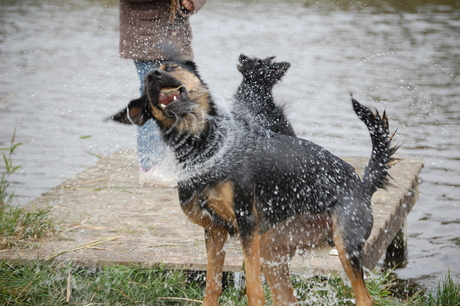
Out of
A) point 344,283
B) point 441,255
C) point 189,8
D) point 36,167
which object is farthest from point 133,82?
point 344,283

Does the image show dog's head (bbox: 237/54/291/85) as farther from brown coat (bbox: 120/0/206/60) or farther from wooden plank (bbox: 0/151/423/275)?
wooden plank (bbox: 0/151/423/275)

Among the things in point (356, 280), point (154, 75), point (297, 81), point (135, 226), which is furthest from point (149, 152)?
point (297, 81)

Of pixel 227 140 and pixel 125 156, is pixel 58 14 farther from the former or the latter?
pixel 227 140

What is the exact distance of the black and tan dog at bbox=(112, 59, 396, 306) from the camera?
3561 millimetres

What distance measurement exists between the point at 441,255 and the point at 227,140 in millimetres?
2734

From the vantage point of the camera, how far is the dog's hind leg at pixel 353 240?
12.1ft

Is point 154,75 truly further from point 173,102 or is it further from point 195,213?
point 195,213

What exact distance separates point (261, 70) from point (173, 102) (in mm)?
1459

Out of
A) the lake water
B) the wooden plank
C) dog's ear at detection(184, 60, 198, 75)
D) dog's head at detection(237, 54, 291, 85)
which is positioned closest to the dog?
dog's head at detection(237, 54, 291, 85)

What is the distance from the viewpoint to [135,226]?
4988mm

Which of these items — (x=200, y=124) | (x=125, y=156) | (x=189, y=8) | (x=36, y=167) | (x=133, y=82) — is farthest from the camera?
(x=133, y=82)

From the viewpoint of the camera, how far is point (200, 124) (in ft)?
12.2

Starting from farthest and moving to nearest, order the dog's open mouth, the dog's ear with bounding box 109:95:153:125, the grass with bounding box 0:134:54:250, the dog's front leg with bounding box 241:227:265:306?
the grass with bounding box 0:134:54:250 < the dog's ear with bounding box 109:95:153:125 < the dog's open mouth < the dog's front leg with bounding box 241:227:265:306

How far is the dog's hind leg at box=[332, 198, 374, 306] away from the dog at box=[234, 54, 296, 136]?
113 cm
